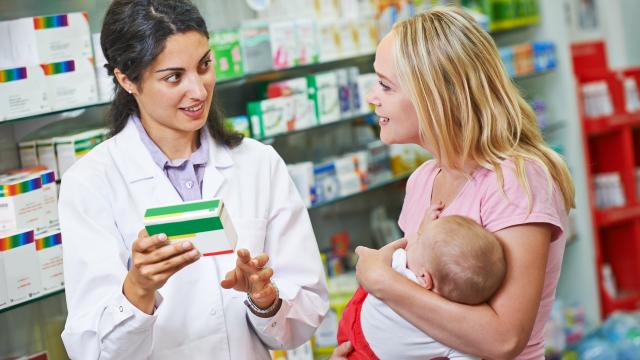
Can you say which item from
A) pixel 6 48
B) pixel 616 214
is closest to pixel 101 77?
pixel 6 48

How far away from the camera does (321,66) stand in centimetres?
449

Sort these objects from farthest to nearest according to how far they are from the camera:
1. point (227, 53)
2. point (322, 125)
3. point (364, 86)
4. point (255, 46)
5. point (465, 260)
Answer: point (364, 86)
point (322, 125)
point (255, 46)
point (227, 53)
point (465, 260)

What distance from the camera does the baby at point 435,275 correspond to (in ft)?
6.45

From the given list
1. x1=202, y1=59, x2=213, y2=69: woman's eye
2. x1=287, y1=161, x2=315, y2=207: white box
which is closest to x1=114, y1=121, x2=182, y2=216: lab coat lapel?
x1=202, y1=59, x2=213, y2=69: woman's eye

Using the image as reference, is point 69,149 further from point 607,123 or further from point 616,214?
point 616,214

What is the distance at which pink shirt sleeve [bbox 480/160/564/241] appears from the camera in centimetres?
204

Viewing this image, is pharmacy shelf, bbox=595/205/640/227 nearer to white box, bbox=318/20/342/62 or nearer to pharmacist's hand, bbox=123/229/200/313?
white box, bbox=318/20/342/62

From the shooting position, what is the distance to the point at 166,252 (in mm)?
2000

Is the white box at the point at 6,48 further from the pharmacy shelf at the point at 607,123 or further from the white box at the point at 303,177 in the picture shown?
the pharmacy shelf at the point at 607,123

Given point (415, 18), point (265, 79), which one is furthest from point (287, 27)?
point (415, 18)

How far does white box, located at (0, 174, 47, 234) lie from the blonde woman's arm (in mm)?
1209

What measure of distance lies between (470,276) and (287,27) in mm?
2188

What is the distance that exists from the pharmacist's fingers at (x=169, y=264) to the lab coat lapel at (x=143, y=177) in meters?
0.38

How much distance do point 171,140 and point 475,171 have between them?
858 mm
